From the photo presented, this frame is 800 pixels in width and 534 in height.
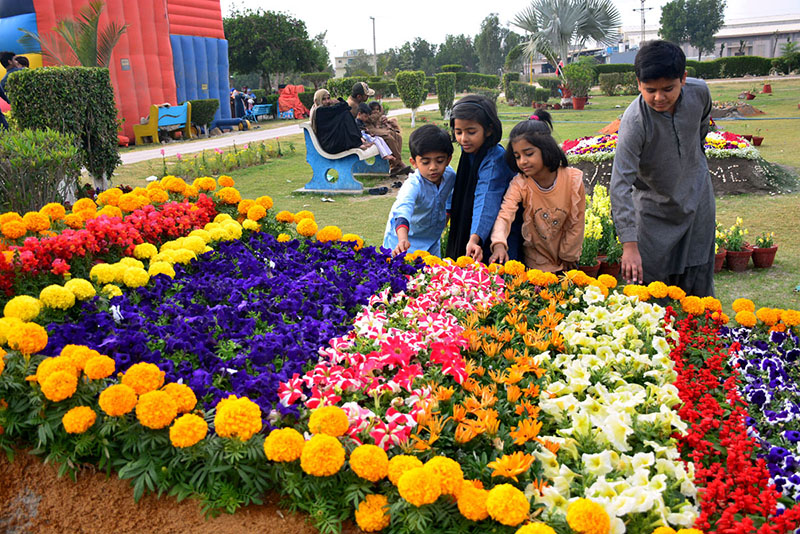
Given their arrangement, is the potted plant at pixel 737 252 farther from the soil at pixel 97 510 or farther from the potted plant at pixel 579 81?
the potted plant at pixel 579 81

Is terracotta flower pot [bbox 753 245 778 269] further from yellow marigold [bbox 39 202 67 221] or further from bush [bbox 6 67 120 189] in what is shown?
bush [bbox 6 67 120 189]

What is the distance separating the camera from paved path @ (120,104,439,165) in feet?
45.9

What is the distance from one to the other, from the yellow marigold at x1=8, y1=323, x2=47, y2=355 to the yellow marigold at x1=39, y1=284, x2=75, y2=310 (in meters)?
0.38

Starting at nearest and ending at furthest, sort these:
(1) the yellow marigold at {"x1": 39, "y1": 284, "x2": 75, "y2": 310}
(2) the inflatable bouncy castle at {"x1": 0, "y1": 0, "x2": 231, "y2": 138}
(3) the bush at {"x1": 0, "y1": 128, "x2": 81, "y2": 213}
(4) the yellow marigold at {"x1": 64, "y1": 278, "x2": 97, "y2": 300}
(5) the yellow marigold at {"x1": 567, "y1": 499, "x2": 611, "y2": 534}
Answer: (5) the yellow marigold at {"x1": 567, "y1": 499, "x2": 611, "y2": 534}
(1) the yellow marigold at {"x1": 39, "y1": 284, "x2": 75, "y2": 310}
(4) the yellow marigold at {"x1": 64, "y1": 278, "x2": 97, "y2": 300}
(3) the bush at {"x1": 0, "y1": 128, "x2": 81, "y2": 213}
(2) the inflatable bouncy castle at {"x1": 0, "y1": 0, "x2": 231, "y2": 138}

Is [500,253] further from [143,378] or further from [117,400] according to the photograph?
[117,400]

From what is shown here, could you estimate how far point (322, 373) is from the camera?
2137mm

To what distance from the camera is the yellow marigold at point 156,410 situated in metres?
1.77

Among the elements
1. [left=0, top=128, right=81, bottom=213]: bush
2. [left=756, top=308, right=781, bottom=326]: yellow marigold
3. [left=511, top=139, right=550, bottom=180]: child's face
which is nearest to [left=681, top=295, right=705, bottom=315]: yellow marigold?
[left=756, top=308, right=781, bottom=326]: yellow marigold

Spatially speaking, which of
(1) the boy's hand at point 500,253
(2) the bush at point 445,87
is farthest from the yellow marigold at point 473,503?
(2) the bush at point 445,87

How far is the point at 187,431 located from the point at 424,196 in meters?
2.33

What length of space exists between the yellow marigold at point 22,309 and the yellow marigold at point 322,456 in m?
1.42

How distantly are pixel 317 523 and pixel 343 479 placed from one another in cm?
13

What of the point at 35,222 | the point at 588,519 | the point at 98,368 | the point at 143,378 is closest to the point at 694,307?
the point at 588,519

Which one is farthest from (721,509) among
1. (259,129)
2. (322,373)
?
(259,129)
